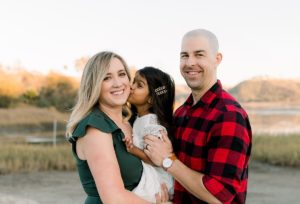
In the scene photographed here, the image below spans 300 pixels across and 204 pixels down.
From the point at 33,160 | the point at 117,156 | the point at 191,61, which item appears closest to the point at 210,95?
the point at 191,61

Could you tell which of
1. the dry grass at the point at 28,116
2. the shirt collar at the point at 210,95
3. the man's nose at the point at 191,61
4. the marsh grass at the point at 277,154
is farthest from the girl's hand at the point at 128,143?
the dry grass at the point at 28,116

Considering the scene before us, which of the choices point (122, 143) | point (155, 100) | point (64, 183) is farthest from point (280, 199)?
point (122, 143)

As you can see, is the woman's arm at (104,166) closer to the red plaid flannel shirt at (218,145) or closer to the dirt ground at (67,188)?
the red plaid flannel shirt at (218,145)

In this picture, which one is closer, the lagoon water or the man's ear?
the man's ear

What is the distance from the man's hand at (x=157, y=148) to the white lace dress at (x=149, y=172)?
0.05 metres

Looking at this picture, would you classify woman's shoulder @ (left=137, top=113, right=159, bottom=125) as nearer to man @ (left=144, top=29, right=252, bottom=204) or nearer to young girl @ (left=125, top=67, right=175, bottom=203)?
young girl @ (left=125, top=67, right=175, bottom=203)

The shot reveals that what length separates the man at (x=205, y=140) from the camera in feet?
8.11

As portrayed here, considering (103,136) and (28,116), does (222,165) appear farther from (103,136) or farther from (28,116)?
(28,116)

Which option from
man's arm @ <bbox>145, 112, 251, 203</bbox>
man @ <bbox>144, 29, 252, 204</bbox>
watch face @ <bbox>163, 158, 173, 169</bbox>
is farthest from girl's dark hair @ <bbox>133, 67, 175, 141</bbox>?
man's arm @ <bbox>145, 112, 251, 203</bbox>

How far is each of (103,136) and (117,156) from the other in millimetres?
142

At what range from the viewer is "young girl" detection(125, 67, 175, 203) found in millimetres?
2750

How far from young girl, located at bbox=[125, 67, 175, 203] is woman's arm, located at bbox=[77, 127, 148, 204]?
25 centimetres

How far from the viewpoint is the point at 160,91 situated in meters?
3.25

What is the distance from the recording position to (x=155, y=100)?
3207mm
